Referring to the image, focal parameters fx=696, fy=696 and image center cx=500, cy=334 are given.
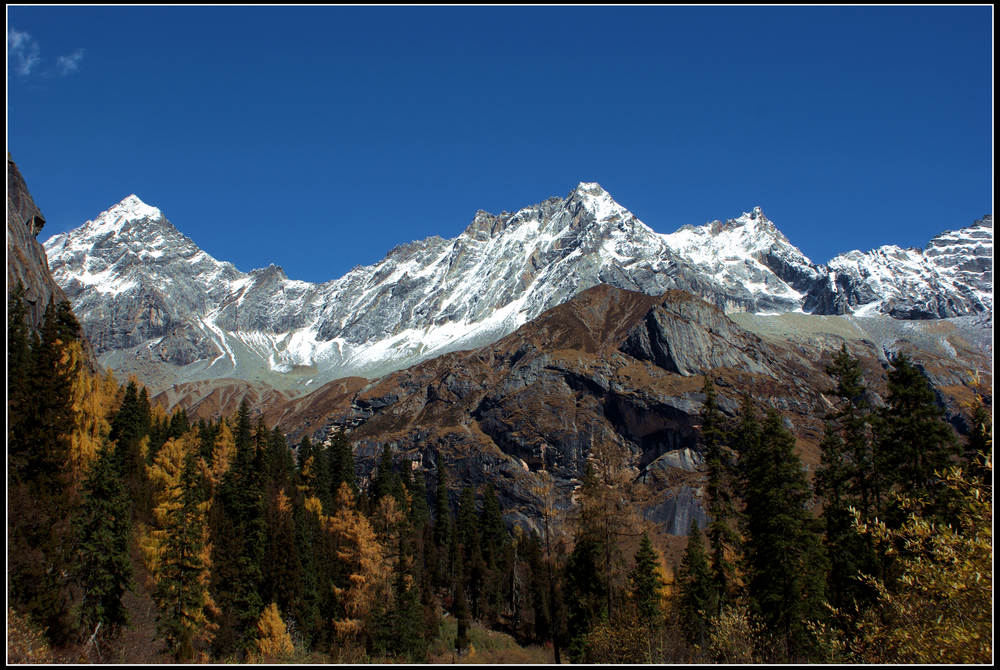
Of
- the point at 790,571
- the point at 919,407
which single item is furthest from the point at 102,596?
the point at 919,407

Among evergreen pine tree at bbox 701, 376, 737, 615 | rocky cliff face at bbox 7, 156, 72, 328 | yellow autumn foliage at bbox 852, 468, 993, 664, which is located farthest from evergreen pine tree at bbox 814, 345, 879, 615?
rocky cliff face at bbox 7, 156, 72, 328

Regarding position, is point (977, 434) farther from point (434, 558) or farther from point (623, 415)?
point (623, 415)

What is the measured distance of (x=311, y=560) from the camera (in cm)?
4903

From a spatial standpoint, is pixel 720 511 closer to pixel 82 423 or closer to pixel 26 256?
pixel 82 423

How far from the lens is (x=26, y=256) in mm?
77875

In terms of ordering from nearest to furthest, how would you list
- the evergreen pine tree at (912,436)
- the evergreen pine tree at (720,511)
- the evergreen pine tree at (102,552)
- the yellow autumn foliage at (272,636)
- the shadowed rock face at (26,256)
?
the evergreen pine tree at (912,436)
the evergreen pine tree at (102,552)
the evergreen pine tree at (720,511)
the yellow autumn foliage at (272,636)
the shadowed rock face at (26,256)

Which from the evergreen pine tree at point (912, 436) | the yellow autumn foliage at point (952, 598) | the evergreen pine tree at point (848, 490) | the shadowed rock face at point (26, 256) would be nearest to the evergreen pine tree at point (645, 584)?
the evergreen pine tree at point (848, 490)

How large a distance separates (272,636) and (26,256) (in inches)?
2369

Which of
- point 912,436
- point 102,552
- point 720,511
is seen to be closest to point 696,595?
point 720,511

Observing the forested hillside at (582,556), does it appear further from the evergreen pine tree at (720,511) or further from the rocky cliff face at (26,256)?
the rocky cliff face at (26,256)

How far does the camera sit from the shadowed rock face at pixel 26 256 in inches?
2783

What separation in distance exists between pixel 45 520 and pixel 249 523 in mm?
18166

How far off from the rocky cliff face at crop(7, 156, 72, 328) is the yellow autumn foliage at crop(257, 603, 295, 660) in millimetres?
39607

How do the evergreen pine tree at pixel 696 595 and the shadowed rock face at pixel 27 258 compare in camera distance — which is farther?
the shadowed rock face at pixel 27 258
